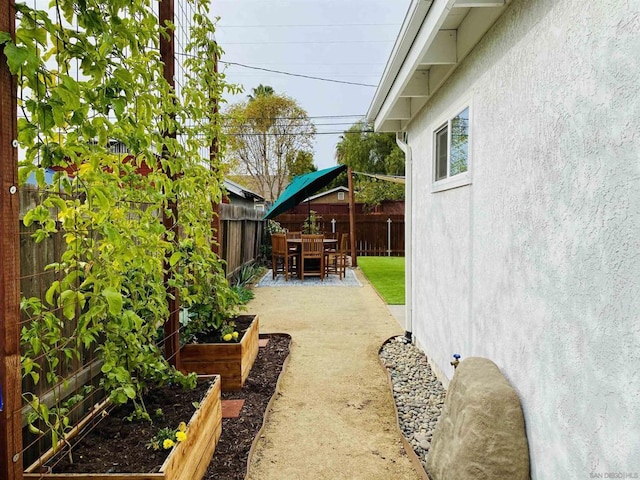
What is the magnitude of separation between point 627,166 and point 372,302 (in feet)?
20.3

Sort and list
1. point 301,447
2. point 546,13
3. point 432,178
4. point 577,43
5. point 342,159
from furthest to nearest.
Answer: point 342,159
point 432,178
point 301,447
point 546,13
point 577,43

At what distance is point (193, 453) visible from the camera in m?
2.12

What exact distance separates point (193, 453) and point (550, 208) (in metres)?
2.00

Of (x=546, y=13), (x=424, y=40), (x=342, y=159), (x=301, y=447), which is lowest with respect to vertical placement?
(x=301, y=447)

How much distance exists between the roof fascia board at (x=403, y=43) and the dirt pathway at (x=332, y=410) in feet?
8.63

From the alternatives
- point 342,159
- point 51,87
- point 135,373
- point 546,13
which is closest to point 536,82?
point 546,13

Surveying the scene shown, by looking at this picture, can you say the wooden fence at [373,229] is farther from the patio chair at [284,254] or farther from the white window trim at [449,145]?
the white window trim at [449,145]

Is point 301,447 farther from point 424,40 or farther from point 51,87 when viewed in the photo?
point 424,40

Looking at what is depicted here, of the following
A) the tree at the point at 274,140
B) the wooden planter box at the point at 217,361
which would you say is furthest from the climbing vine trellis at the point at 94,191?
the tree at the point at 274,140

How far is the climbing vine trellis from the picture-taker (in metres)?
1.44

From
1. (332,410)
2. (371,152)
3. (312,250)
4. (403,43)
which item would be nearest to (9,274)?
(332,410)

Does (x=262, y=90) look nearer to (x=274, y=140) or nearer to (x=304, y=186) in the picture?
(x=274, y=140)

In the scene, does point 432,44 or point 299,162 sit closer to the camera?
point 432,44

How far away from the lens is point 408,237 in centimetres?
510
